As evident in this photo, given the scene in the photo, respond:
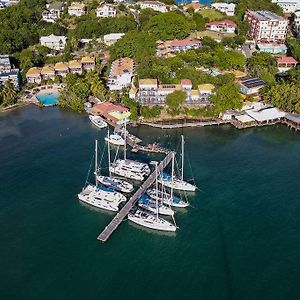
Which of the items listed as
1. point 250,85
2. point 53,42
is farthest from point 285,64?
point 53,42

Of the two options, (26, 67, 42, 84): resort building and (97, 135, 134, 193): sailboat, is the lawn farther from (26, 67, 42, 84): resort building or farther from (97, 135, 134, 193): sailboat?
(97, 135, 134, 193): sailboat

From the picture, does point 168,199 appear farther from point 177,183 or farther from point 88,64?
point 88,64

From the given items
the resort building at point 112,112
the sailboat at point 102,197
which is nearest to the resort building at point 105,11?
the resort building at point 112,112

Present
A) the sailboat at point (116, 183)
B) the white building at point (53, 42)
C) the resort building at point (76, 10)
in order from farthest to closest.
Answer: the resort building at point (76, 10), the white building at point (53, 42), the sailboat at point (116, 183)

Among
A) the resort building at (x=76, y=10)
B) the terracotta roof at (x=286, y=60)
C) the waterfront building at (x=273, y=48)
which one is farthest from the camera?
the resort building at (x=76, y=10)

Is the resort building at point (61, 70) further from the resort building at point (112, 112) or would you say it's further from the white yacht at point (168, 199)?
the white yacht at point (168, 199)

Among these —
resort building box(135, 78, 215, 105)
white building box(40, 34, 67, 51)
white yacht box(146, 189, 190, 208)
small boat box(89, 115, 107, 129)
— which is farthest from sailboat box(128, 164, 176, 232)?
white building box(40, 34, 67, 51)

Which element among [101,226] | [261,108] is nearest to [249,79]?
[261,108]
